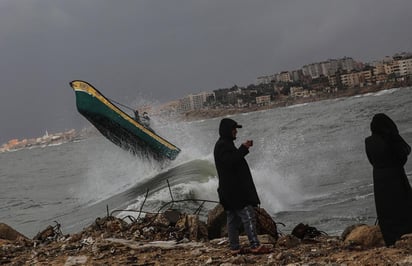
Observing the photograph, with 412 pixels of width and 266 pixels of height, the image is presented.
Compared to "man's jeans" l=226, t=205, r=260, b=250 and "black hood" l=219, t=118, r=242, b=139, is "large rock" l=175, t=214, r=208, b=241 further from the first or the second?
"black hood" l=219, t=118, r=242, b=139

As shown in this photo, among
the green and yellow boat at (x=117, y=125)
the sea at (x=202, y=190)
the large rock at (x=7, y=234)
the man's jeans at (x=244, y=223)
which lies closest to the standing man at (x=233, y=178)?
the man's jeans at (x=244, y=223)

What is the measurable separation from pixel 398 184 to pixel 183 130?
2996 cm

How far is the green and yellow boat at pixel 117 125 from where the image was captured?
2241 centimetres

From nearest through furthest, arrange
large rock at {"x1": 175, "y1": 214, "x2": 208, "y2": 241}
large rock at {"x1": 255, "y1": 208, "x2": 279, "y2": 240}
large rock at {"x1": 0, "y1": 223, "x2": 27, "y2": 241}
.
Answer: large rock at {"x1": 255, "y1": 208, "x2": 279, "y2": 240} < large rock at {"x1": 175, "y1": 214, "x2": 208, "y2": 241} < large rock at {"x1": 0, "y1": 223, "x2": 27, "y2": 241}

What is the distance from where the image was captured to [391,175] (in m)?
5.25

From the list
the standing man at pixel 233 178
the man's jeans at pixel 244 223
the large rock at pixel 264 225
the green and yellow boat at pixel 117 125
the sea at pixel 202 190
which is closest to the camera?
the standing man at pixel 233 178

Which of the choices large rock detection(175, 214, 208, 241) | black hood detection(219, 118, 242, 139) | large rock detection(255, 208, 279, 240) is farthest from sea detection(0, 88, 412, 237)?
black hood detection(219, 118, 242, 139)

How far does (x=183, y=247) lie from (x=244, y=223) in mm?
1426

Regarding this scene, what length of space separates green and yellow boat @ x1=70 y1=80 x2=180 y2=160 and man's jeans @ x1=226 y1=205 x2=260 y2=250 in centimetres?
1738

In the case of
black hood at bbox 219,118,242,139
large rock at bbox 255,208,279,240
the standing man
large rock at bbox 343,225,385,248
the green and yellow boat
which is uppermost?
the green and yellow boat

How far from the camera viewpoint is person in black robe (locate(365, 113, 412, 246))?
5215 mm

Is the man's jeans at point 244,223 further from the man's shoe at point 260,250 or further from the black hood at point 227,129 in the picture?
the black hood at point 227,129

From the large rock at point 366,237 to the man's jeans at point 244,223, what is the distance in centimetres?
116

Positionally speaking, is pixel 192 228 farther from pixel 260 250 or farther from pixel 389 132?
pixel 389 132
